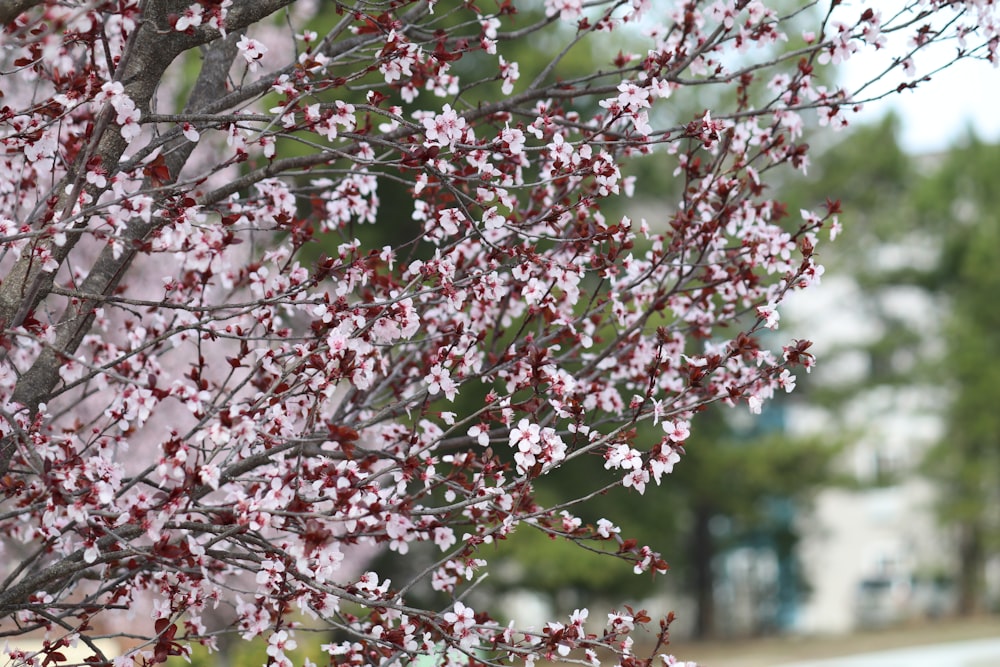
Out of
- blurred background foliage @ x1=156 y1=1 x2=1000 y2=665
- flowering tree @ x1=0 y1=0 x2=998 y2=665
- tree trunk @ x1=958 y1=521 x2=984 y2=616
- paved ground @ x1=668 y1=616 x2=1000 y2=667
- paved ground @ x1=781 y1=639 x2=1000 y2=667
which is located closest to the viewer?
flowering tree @ x1=0 y1=0 x2=998 y2=665

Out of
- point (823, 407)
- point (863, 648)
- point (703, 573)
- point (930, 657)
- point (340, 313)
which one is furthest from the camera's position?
point (823, 407)

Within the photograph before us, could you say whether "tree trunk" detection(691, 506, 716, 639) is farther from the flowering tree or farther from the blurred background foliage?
the flowering tree

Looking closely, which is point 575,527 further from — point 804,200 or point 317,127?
point 804,200

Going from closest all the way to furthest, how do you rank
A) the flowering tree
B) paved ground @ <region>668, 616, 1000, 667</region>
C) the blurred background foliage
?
1. the flowering tree
2. the blurred background foliage
3. paved ground @ <region>668, 616, 1000, 667</region>

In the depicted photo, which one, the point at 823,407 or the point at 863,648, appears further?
the point at 823,407

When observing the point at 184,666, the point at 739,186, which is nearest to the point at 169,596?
the point at 739,186

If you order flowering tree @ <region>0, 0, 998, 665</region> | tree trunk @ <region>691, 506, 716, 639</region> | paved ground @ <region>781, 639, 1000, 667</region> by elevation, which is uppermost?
tree trunk @ <region>691, 506, 716, 639</region>

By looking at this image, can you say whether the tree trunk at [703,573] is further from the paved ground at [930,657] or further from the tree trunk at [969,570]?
the tree trunk at [969,570]

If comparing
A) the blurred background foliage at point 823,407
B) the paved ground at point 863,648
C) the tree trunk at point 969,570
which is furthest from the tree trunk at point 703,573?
the tree trunk at point 969,570

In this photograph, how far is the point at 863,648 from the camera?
2394 centimetres

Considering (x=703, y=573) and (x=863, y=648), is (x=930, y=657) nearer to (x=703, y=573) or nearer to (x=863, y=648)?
(x=863, y=648)

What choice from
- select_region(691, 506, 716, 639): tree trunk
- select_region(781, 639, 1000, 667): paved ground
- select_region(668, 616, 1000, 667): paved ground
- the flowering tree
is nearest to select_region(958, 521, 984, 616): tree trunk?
select_region(668, 616, 1000, 667): paved ground

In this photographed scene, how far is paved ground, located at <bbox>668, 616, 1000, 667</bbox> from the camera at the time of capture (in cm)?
1975

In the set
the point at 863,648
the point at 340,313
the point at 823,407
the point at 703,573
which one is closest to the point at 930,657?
the point at 863,648
